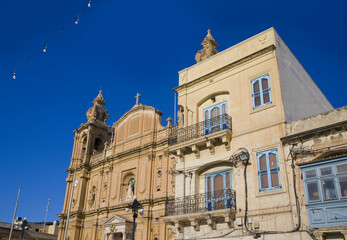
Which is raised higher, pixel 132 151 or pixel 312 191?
pixel 132 151

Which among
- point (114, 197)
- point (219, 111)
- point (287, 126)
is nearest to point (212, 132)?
point (219, 111)

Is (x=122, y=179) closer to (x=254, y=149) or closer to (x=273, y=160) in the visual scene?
(x=254, y=149)

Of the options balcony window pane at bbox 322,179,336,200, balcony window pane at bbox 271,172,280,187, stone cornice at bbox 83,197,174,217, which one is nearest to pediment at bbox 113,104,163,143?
stone cornice at bbox 83,197,174,217

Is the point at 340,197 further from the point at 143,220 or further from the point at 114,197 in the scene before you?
the point at 114,197

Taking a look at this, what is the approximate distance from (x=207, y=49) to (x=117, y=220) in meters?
14.6

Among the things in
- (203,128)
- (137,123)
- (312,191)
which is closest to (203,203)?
(203,128)

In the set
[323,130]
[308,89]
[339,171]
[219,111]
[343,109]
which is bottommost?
[339,171]

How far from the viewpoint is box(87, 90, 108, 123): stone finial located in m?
35.9

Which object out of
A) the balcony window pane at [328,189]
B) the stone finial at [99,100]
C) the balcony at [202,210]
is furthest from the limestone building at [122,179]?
the balcony window pane at [328,189]

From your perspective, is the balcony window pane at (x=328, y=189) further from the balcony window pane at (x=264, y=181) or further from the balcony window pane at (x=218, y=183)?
the balcony window pane at (x=218, y=183)

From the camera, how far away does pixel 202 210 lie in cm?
1450

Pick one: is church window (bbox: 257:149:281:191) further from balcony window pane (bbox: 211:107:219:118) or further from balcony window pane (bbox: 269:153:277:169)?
balcony window pane (bbox: 211:107:219:118)

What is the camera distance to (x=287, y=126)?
1359 centimetres

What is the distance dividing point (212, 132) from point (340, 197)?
20.9ft
